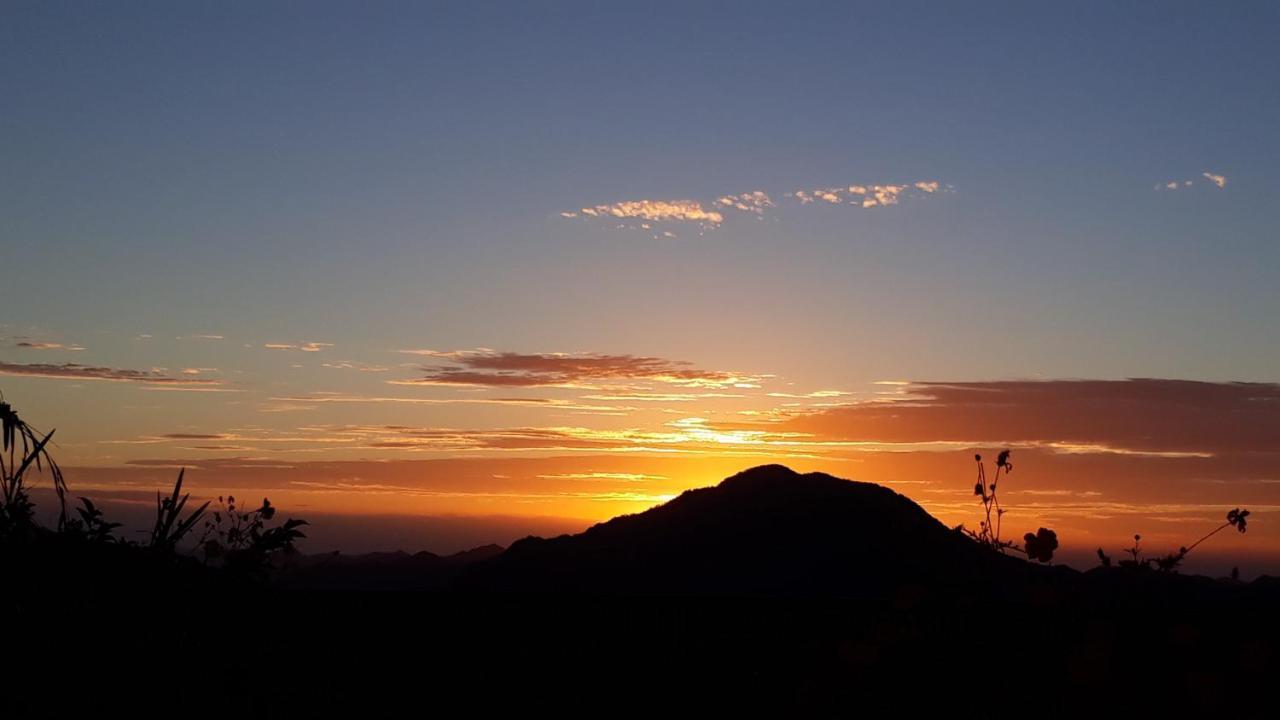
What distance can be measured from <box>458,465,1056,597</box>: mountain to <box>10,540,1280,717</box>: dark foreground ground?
3150cm

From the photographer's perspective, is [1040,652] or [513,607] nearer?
[1040,652]

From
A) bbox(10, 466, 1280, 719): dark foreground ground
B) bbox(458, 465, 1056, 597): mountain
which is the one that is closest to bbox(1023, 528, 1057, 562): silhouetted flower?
bbox(10, 466, 1280, 719): dark foreground ground

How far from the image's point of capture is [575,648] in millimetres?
5988

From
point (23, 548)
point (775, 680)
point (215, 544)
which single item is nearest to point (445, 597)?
point (775, 680)

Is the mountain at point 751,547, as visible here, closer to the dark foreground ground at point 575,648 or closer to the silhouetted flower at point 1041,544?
the dark foreground ground at point 575,648

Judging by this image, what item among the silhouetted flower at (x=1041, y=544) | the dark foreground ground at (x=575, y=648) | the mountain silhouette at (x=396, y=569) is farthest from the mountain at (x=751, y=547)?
the silhouetted flower at (x=1041, y=544)

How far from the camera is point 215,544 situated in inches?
443

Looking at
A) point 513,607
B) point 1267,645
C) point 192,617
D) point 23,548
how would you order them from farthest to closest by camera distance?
1. point 23,548
2. point 192,617
3. point 513,607
4. point 1267,645

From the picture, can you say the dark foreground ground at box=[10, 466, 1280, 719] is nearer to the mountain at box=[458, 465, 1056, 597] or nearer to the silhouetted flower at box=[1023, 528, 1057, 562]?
the silhouetted flower at box=[1023, 528, 1057, 562]

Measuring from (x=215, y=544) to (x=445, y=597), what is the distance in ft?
19.6

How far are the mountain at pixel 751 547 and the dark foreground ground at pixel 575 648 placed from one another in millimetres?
31499

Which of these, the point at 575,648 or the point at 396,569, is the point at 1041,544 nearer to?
the point at 575,648

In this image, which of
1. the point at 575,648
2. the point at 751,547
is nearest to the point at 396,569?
the point at 751,547

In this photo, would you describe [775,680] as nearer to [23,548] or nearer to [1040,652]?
[1040,652]
